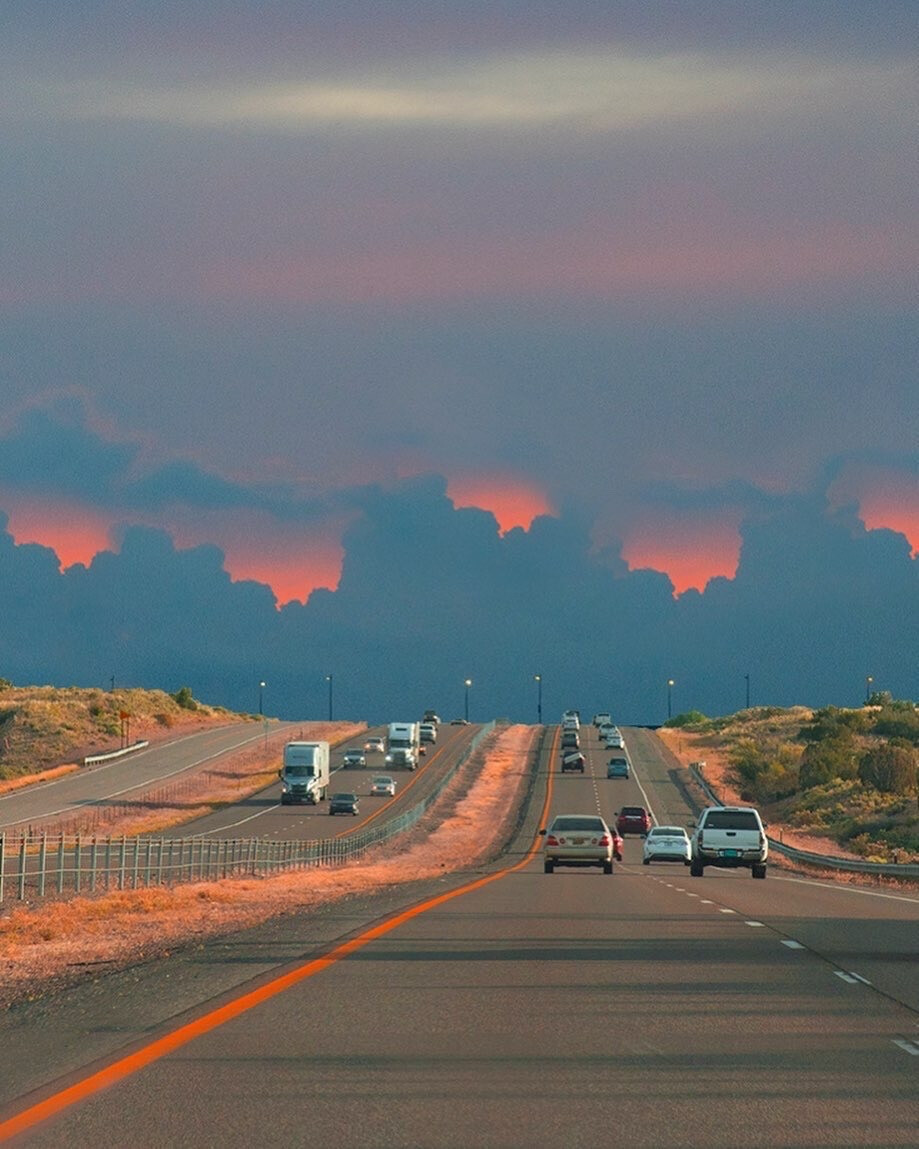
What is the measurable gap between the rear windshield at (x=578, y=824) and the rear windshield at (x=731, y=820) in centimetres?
272

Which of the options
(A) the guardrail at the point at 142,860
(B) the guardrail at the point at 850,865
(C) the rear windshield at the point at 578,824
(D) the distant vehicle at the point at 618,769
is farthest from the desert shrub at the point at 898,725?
(C) the rear windshield at the point at 578,824

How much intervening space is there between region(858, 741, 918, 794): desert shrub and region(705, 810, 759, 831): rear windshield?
5892cm

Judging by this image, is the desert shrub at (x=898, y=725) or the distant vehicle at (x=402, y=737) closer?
the distant vehicle at (x=402, y=737)

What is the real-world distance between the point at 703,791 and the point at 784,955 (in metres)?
95.7

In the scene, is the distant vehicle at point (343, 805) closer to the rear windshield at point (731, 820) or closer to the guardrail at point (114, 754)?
the guardrail at point (114, 754)

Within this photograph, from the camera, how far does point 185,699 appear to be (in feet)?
646

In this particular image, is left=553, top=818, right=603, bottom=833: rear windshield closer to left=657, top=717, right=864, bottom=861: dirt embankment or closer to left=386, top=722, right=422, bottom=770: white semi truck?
left=657, top=717, right=864, bottom=861: dirt embankment

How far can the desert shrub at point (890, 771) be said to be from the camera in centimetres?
10206

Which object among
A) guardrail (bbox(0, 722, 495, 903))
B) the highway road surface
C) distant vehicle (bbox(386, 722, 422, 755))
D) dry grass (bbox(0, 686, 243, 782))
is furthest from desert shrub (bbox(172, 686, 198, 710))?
the highway road surface

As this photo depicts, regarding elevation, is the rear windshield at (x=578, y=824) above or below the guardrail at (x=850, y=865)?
above

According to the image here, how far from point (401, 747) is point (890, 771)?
3265cm

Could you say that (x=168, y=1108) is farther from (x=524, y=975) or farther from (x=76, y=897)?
(x=76, y=897)

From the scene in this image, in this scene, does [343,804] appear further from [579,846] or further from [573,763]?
[579,846]

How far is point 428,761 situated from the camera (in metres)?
130
